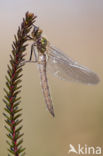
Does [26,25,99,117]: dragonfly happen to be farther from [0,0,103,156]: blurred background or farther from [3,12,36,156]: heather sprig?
[0,0,103,156]: blurred background

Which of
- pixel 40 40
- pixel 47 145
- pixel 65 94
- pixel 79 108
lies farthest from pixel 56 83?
pixel 40 40

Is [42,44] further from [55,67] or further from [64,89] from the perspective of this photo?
[64,89]

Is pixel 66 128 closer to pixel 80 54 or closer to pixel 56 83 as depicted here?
pixel 56 83

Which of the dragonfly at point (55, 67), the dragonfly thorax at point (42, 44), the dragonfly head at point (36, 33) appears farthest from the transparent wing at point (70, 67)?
the dragonfly head at point (36, 33)

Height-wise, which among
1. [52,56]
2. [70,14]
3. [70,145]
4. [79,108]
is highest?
[70,14]

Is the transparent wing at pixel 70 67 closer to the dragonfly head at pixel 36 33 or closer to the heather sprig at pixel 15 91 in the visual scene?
the dragonfly head at pixel 36 33

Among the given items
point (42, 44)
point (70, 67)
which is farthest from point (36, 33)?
point (70, 67)
